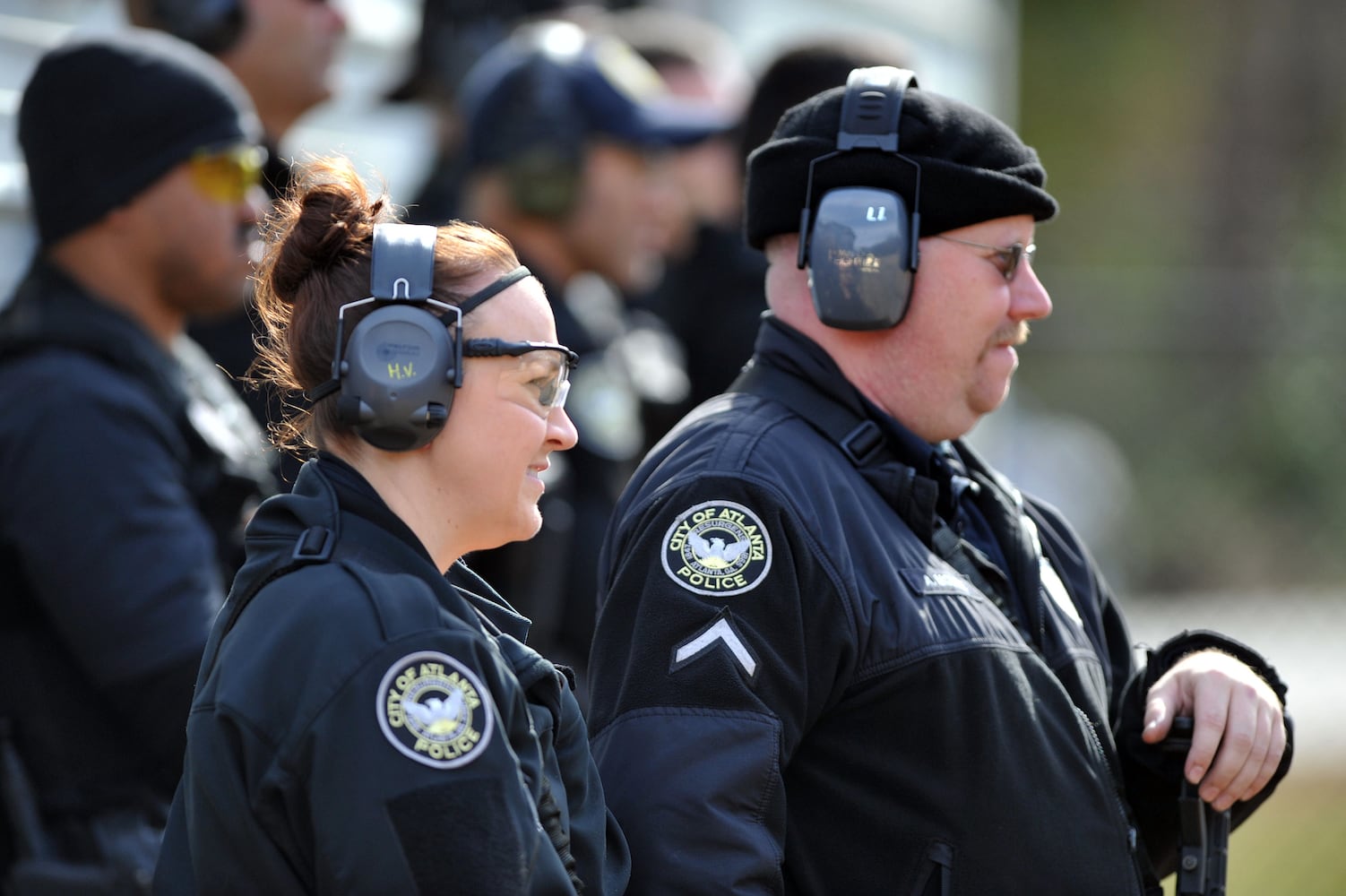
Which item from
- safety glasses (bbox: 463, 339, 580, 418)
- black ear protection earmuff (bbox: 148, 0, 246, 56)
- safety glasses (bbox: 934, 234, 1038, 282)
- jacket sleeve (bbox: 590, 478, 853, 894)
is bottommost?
jacket sleeve (bbox: 590, 478, 853, 894)

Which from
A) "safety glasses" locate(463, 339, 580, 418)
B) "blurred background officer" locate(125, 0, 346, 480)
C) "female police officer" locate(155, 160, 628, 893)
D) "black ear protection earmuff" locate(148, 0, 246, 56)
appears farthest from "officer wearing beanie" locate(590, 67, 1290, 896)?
"black ear protection earmuff" locate(148, 0, 246, 56)

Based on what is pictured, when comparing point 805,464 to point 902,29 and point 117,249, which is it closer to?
point 117,249

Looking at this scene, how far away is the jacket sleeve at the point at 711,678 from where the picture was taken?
2.32m

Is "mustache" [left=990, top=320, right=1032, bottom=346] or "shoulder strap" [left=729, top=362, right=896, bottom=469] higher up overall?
"mustache" [left=990, top=320, right=1032, bottom=346]

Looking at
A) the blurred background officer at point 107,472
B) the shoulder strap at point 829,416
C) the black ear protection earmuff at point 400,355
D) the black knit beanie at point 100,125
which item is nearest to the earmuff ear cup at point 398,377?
the black ear protection earmuff at point 400,355

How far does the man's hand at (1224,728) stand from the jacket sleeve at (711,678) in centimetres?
63

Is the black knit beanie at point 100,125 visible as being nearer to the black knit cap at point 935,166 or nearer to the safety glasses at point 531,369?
the black knit cap at point 935,166

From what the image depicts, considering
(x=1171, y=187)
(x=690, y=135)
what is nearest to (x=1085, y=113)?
(x=1171, y=187)

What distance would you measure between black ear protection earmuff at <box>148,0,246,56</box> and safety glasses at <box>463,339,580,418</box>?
2.77m

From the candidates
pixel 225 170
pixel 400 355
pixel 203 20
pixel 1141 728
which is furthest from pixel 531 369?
pixel 203 20

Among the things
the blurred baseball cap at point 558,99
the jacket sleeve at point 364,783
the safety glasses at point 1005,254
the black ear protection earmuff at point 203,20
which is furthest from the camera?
the blurred baseball cap at point 558,99

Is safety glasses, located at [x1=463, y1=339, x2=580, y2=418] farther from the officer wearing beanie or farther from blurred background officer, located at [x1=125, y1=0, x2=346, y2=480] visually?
blurred background officer, located at [x1=125, y1=0, x2=346, y2=480]

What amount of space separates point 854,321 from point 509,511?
0.80 m

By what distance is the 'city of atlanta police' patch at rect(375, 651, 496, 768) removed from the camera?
187 cm
